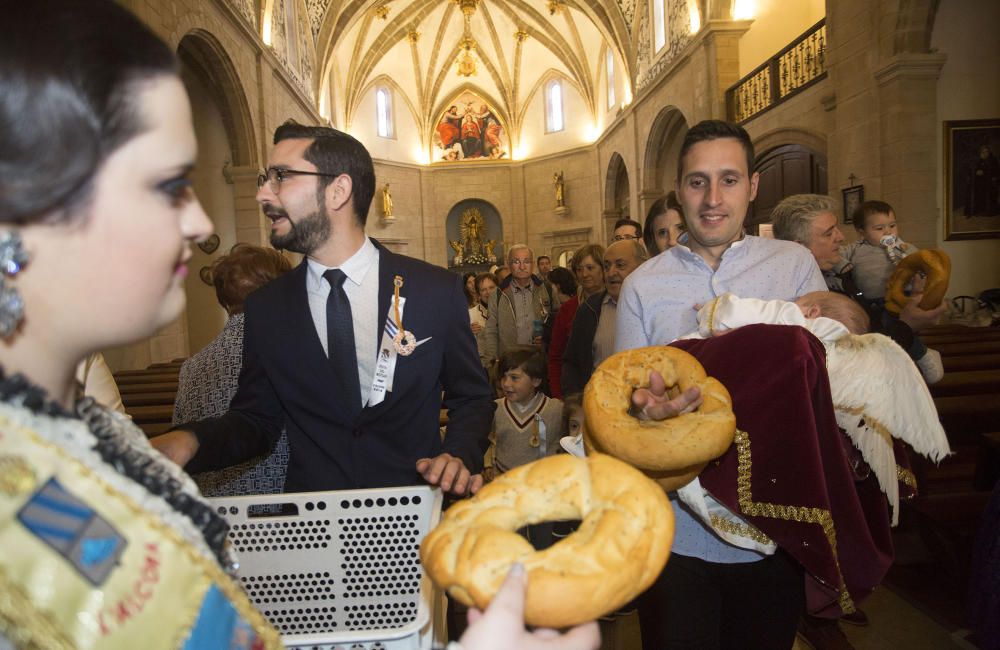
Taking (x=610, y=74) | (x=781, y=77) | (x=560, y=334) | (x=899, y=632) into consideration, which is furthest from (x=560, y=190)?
(x=899, y=632)

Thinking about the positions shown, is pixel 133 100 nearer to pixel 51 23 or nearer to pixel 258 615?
pixel 51 23

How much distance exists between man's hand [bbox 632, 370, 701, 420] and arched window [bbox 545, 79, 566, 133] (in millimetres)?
22867

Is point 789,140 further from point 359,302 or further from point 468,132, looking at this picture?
point 468,132

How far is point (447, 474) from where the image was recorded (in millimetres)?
1428

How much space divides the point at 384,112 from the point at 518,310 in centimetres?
1893

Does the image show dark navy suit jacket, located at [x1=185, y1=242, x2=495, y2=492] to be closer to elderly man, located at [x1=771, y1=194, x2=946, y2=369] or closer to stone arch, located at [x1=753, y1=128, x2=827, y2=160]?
elderly man, located at [x1=771, y1=194, x2=946, y2=369]

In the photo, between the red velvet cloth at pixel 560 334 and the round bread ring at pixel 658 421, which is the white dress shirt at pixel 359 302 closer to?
the round bread ring at pixel 658 421

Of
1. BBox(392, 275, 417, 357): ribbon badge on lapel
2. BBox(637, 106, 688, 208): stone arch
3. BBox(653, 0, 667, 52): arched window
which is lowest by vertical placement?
BBox(392, 275, 417, 357): ribbon badge on lapel

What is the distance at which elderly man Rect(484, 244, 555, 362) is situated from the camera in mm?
6164

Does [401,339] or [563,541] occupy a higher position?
[401,339]

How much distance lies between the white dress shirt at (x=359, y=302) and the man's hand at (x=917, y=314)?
230cm

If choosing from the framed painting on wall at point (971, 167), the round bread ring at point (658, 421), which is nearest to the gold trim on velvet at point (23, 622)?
the round bread ring at point (658, 421)

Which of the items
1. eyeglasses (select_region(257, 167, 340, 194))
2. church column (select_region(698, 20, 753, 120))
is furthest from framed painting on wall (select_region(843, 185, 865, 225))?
eyeglasses (select_region(257, 167, 340, 194))

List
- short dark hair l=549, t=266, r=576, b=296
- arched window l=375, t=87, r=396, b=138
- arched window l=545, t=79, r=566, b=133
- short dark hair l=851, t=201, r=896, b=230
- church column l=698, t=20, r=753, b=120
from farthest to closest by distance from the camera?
1. arched window l=545, t=79, r=566, b=133
2. arched window l=375, t=87, r=396, b=138
3. church column l=698, t=20, r=753, b=120
4. short dark hair l=549, t=266, r=576, b=296
5. short dark hair l=851, t=201, r=896, b=230
